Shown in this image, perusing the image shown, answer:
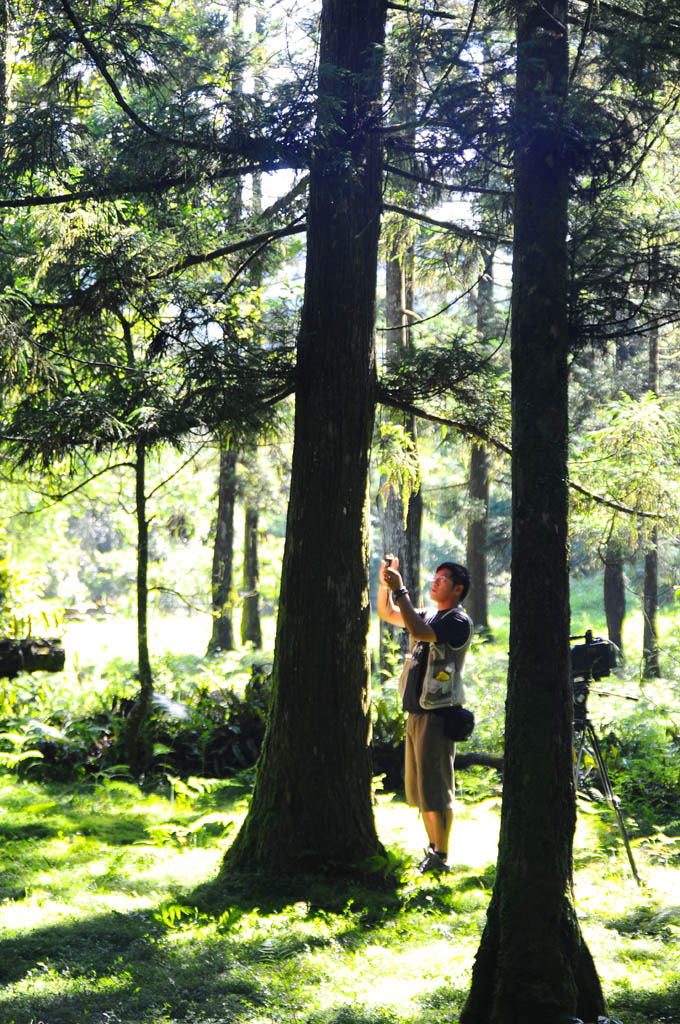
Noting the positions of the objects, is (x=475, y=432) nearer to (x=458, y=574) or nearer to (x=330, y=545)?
(x=458, y=574)

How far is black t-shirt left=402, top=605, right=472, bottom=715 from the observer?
6293 millimetres

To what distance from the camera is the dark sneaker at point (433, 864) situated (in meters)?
6.07

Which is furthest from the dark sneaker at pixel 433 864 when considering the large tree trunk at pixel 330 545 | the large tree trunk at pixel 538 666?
the large tree trunk at pixel 538 666

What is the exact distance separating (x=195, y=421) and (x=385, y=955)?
3680 millimetres

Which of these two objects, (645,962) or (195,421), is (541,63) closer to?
(195,421)

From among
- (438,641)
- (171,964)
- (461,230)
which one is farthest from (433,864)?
(461,230)

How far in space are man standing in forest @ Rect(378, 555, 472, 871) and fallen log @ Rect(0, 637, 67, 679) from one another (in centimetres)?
581

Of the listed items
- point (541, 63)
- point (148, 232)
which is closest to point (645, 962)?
Result: point (541, 63)

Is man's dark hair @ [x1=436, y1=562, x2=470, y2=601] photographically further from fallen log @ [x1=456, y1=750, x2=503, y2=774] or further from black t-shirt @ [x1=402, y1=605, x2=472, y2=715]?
fallen log @ [x1=456, y1=750, x2=503, y2=774]

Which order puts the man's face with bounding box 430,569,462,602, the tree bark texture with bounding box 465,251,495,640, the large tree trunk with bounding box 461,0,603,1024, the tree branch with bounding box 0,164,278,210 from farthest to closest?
the tree bark texture with bounding box 465,251,495,640
the man's face with bounding box 430,569,462,602
the tree branch with bounding box 0,164,278,210
the large tree trunk with bounding box 461,0,603,1024

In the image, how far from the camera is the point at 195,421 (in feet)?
20.6

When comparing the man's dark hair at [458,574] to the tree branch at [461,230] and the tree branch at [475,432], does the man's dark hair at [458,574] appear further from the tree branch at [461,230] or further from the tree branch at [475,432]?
the tree branch at [461,230]

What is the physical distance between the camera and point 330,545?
599 centimetres

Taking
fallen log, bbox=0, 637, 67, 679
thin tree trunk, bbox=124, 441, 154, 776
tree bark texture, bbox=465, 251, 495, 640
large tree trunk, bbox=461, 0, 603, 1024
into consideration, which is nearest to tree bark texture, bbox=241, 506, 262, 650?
tree bark texture, bbox=465, 251, 495, 640
